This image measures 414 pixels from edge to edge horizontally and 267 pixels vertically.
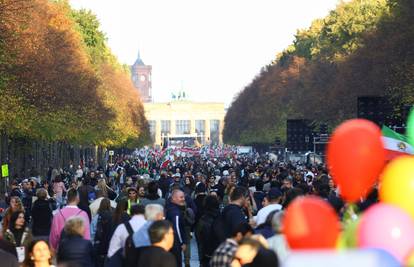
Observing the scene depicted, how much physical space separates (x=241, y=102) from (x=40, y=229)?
117m

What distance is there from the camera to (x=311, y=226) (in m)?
4.94

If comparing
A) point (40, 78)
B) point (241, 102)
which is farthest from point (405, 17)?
point (241, 102)

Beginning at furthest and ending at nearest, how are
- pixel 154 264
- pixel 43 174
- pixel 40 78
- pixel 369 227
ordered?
pixel 43 174 < pixel 40 78 < pixel 154 264 < pixel 369 227

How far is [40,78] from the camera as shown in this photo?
47594mm

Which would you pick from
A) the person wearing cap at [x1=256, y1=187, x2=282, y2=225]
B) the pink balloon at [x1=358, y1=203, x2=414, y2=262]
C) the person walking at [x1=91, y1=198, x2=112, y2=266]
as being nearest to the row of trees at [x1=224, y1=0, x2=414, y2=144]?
the person walking at [x1=91, y1=198, x2=112, y2=266]

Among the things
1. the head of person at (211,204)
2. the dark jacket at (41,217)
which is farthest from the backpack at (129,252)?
the dark jacket at (41,217)

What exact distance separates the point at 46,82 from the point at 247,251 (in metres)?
39.8

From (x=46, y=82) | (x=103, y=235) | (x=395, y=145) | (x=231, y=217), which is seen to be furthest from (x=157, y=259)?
(x=46, y=82)

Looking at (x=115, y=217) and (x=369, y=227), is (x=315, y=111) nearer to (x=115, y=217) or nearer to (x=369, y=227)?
(x=115, y=217)

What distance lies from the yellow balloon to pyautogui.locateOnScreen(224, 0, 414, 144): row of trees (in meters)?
38.6

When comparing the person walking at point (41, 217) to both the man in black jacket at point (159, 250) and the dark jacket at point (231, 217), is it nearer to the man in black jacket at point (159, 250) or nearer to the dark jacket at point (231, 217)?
the dark jacket at point (231, 217)

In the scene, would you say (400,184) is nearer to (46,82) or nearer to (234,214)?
(234,214)

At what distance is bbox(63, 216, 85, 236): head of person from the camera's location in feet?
39.2

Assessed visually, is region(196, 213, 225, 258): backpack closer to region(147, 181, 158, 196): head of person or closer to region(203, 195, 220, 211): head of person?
region(203, 195, 220, 211): head of person
